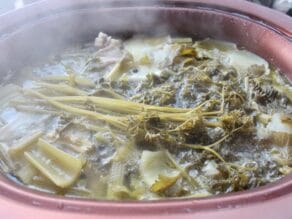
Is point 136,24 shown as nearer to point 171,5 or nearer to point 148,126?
point 171,5

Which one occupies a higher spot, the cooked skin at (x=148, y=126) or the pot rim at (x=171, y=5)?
the pot rim at (x=171, y=5)

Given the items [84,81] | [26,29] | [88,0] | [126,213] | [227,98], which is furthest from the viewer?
[88,0]

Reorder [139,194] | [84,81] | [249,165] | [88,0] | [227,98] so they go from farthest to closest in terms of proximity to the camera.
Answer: [88,0]
[84,81]
[227,98]
[249,165]
[139,194]

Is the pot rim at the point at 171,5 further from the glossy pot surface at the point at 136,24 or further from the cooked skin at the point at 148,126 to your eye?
the cooked skin at the point at 148,126

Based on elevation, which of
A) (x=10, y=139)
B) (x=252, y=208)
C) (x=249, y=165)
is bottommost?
(x=10, y=139)

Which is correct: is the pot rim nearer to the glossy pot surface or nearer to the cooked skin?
the glossy pot surface

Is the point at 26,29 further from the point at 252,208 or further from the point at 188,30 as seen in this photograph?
the point at 252,208

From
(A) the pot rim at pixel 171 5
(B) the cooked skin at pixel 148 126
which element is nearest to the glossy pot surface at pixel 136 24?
(A) the pot rim at pixel 171 5

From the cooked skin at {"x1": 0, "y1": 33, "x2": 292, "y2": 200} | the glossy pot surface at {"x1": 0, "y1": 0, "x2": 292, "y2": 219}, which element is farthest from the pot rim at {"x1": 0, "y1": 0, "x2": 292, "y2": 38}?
the cooked skin at {"x1": 0, "y1": 33, "x2": 292, "y2": 200}

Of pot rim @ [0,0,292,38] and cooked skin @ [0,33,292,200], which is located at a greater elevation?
pot rim @ [0,0,292,38]

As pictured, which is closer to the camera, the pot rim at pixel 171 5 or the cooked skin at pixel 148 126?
the cooked skin at pixel 148 126

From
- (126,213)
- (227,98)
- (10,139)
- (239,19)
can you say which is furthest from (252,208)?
(239,19)
